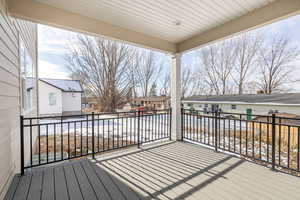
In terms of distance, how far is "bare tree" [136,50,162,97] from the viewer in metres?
15.4

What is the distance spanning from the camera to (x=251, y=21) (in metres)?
2.59

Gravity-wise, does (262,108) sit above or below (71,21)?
below

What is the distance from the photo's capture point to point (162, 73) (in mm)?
17547

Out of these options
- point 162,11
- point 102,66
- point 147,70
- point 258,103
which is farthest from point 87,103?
point 258,103

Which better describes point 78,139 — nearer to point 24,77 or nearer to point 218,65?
point 24,77

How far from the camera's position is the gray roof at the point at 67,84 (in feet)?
43.8

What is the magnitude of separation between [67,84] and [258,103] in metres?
16.6

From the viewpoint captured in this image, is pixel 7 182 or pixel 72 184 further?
pixel 72 184

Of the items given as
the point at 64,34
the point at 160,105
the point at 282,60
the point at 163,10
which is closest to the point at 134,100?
the point at 160,105

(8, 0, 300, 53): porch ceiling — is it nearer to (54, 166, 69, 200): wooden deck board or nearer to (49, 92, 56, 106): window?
(54, 166, 69, 200): wooden deck board

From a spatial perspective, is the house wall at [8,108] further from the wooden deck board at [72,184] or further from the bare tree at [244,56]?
the bare tree at [244,56]

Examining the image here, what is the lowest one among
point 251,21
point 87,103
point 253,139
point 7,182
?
point 7,182

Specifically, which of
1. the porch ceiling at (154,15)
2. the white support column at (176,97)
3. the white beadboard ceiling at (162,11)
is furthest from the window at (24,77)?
the white support column at (176,97)

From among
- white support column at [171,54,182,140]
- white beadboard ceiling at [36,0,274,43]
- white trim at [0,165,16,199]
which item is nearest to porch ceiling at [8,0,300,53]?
white beadboard ceiling at [36,0,274,43]
